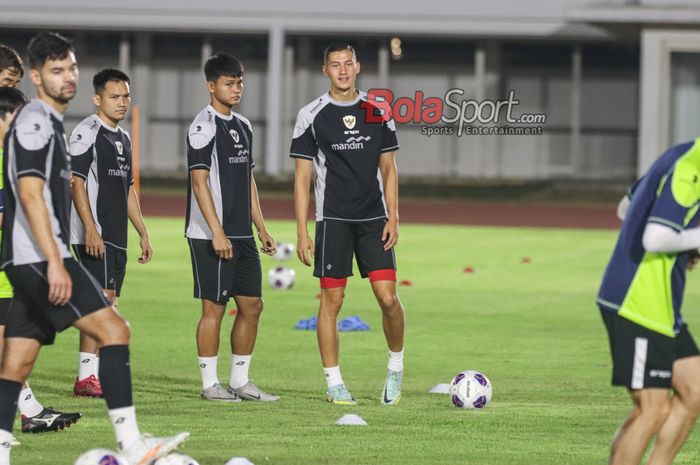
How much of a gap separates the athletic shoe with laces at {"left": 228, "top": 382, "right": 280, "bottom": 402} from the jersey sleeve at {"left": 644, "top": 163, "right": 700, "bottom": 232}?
402 centimetres

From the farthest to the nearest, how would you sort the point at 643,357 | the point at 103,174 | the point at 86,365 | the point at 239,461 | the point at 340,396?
1. the point at 103,174
2. the point at 86,365
3. the point at 340,396
4. the point at 239,461
5. the point at 643,357

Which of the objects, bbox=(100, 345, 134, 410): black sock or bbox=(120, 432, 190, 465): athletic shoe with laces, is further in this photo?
bbox=(100, 345, 134, 410): black sock

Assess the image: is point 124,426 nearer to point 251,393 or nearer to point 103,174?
point 251,393

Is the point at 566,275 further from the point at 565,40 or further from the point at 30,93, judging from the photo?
the point at 30,93

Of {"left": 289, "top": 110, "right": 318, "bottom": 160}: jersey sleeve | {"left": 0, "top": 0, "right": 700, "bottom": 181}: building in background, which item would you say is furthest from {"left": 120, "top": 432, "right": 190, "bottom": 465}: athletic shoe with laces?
{"left": 0, "top": 0, "right": 700, "bottom": 181}: building in background

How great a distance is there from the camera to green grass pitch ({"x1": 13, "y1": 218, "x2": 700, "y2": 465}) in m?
7.92

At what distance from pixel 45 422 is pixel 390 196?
107 inches

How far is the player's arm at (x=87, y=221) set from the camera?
9.73 meters

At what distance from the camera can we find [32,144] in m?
6.84

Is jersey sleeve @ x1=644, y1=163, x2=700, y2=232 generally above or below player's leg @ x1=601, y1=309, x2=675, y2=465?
above

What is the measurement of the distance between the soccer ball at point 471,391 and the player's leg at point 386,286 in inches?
16.6

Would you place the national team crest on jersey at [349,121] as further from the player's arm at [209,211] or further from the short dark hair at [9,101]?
the short dark hair at [9,101]

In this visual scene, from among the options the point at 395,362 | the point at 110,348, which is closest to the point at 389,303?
the point at 395,362

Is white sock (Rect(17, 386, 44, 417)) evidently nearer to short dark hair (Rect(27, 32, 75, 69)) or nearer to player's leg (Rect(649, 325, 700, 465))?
short dark hair (Rect(27, 32, 75, 69))
